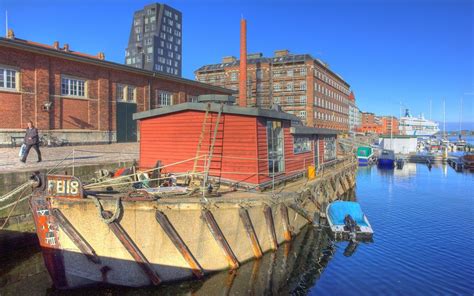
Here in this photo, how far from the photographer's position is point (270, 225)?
11695 mm

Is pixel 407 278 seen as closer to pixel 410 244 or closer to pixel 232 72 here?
pixel 410 244

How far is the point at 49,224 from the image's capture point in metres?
8.85

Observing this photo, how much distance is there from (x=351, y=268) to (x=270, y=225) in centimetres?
321

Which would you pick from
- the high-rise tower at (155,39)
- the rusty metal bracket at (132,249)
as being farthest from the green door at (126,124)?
the high-rise tower at (155,39)

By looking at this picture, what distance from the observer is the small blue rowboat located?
1441 cm

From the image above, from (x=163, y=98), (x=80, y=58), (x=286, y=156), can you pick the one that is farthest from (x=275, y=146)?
(x=163, y=98)

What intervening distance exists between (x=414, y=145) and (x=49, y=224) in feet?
223

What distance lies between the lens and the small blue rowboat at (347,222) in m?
14.4

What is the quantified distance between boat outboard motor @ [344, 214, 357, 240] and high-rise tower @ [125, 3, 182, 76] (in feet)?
306

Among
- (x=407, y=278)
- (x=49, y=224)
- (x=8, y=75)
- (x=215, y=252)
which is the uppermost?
(x=8, y=75)

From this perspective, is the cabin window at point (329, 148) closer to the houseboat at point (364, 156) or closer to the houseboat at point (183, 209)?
the houseboat at point (183, 209)

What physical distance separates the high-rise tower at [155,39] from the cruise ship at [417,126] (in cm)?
7991

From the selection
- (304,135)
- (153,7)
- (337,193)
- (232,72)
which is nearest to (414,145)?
(232,72)

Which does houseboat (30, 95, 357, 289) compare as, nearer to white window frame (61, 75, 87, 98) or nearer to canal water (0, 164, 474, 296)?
canal water (0, 164, 474, 296)
